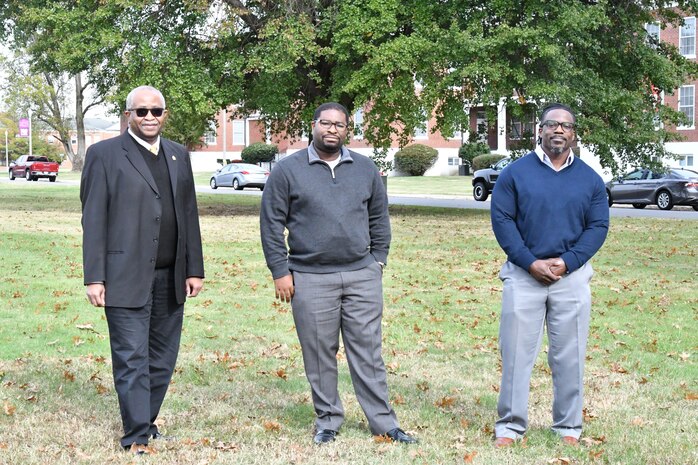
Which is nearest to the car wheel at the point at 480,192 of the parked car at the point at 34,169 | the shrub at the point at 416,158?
the shrub at the point at 416,158

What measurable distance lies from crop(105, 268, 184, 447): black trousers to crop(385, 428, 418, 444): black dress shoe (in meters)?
1.46

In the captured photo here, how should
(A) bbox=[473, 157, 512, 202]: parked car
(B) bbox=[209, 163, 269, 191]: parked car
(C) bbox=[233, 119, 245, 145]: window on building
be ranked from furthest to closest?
(C) bbox=[233, 119, 245, 145]: window on building < (B) bbox=[209, 163, 269, 191]: parked car < (A) bbox=[473, 157, 512, 202]: parked car

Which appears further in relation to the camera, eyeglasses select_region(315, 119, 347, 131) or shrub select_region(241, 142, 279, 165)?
shrub select_region(241, 142, 279, 165)

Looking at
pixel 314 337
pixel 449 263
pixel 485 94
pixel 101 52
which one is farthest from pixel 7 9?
pixel 314 337

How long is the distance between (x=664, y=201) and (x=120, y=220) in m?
29.0

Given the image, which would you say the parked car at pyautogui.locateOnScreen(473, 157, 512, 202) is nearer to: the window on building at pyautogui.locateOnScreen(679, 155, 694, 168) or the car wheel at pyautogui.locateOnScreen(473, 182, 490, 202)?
the car wheel at pyautogui.locateOnScreen(473, 182, 490, 202)

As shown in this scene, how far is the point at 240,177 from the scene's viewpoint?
152 ft

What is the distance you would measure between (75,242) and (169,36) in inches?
347

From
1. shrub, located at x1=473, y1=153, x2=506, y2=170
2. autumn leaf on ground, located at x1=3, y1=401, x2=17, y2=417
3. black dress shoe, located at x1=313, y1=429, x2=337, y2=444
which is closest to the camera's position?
black dress shoe, located at x1=313, y1=429, x2=337, y2=444

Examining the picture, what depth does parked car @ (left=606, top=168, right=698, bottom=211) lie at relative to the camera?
104 ft

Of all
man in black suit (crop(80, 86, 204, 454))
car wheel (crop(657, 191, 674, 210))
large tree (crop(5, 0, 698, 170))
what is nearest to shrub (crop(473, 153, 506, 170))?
car wheel (crop(657, 191, 674, 210))

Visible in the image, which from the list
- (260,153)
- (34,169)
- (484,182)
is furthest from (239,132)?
(484,182)

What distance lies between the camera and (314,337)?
234 inches

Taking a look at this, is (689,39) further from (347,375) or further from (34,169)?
(347,375)
